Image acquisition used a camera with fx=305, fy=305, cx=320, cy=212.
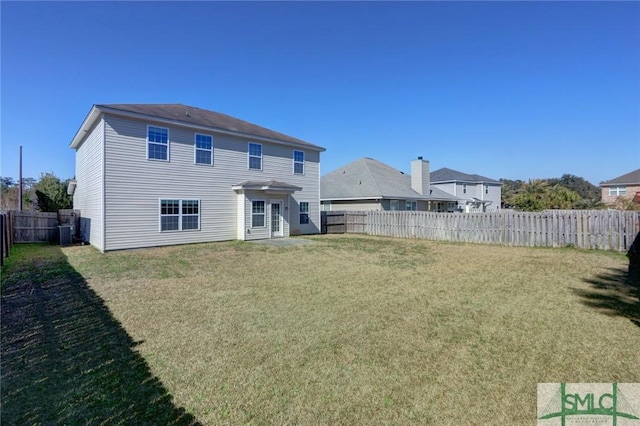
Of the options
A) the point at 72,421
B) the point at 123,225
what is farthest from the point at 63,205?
the point at 72,421

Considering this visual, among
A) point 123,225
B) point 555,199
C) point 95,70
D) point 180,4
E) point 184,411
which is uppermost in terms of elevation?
point 180,4

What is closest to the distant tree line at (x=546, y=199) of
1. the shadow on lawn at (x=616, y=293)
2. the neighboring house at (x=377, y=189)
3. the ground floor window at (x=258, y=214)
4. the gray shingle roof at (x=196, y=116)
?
the neighboring house at (x=377, y=189)

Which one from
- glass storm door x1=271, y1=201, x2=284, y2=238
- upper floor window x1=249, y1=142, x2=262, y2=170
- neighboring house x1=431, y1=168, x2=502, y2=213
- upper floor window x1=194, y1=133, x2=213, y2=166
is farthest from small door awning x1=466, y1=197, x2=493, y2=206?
upper floor window x1=194, y1=133, x2=213, y2=166

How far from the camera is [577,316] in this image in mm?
5113

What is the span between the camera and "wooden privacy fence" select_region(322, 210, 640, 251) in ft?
40.0

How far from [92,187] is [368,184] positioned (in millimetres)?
17909

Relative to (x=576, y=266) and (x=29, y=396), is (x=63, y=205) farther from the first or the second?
(x=576, y=266)

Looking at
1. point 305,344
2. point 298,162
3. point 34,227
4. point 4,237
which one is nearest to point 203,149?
point 298,162

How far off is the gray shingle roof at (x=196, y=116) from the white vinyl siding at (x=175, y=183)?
1.56 ft

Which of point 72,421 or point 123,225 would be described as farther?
point 123,225

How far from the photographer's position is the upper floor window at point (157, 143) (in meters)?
13.5

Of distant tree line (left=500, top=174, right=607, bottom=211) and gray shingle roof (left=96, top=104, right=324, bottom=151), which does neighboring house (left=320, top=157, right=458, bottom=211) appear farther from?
distant tree line (left=500, top=174, right=607, bottom=211)

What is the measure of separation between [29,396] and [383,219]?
18.4 meters

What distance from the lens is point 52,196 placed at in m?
22.4
